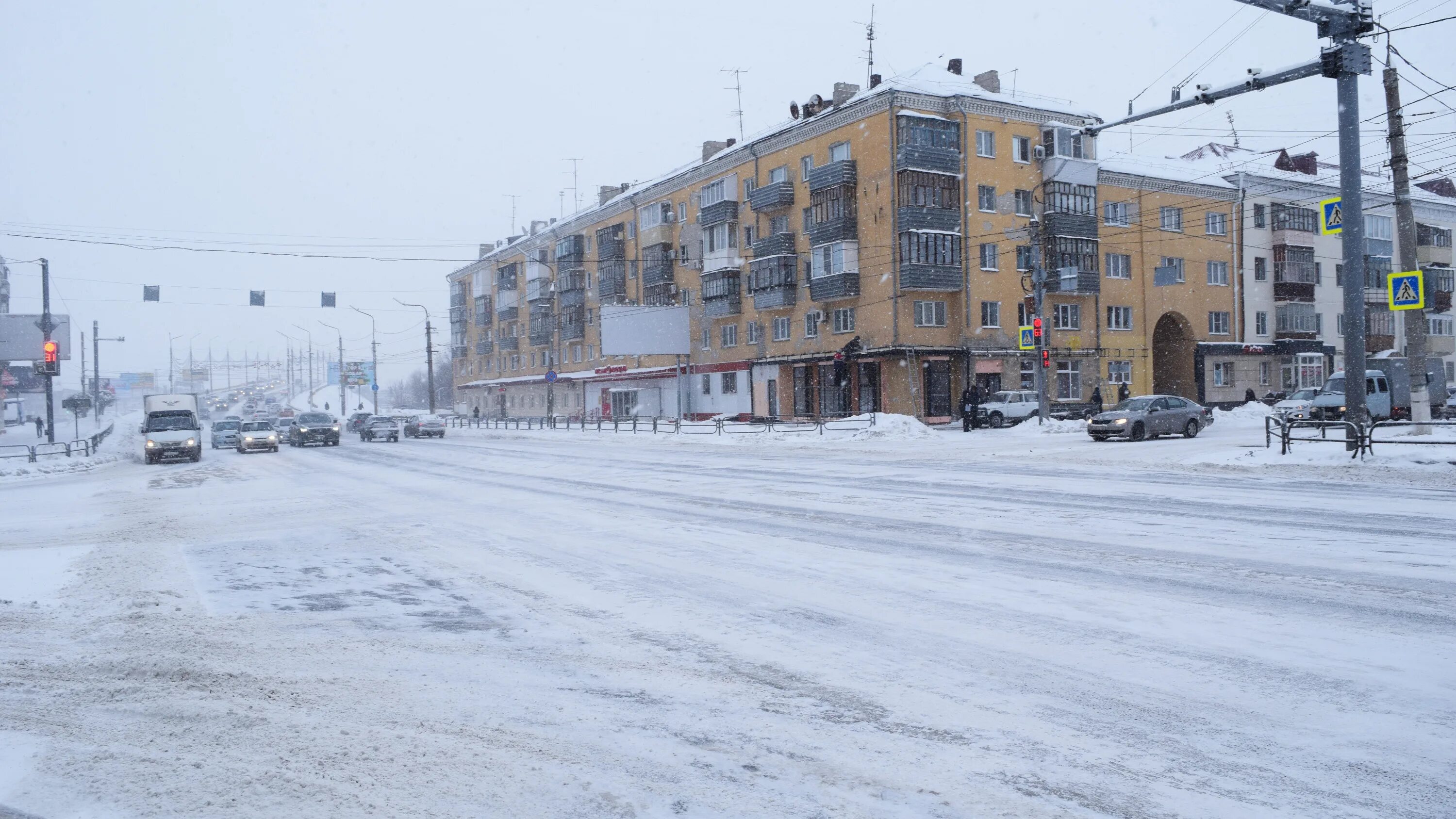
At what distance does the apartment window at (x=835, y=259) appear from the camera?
4456cm

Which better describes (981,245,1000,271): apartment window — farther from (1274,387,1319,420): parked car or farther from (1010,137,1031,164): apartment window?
(1274,387,1319,420): parked car

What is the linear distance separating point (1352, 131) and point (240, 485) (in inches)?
954

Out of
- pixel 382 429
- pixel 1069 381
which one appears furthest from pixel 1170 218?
pixel 382 429

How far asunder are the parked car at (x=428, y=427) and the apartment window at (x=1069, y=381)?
33091 mm

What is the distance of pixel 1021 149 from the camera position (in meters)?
45.7

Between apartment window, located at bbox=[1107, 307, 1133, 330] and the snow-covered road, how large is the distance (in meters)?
38.9

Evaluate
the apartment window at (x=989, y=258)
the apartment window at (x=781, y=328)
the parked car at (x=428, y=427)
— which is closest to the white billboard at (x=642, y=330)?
the apartment window at (x=781, y=328)

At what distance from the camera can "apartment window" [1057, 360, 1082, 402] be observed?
47375mm

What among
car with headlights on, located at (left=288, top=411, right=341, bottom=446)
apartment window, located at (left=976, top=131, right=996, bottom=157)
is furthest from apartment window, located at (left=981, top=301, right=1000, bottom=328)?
car with headlights on, located at (left=288, top=411, right=341, bottom=446)

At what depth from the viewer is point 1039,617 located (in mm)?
6582

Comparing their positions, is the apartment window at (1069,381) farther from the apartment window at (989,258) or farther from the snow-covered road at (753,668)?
the snow-covered road at (753,668)

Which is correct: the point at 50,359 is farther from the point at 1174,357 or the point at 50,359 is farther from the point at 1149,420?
the point at 1174,357

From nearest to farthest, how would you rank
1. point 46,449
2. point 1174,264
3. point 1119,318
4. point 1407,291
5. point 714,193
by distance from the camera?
point 1407,291, point 46,449, point 1119,318, point 1174,264, point 714,193

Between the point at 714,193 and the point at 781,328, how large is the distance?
993cm
